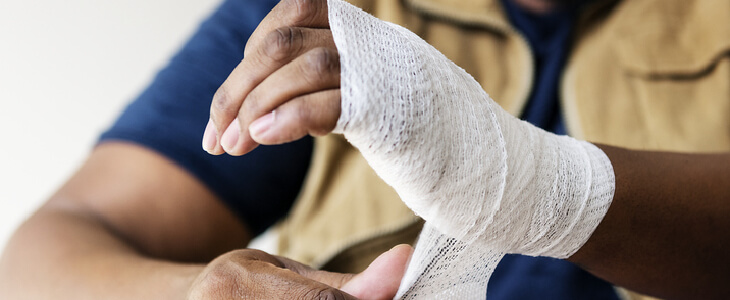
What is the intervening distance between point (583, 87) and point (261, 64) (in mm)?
543

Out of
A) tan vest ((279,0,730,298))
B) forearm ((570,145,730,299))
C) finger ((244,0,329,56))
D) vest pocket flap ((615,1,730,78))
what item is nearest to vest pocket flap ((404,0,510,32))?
tan vest ((279,0,730,298))

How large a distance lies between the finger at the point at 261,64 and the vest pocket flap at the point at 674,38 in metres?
0.57

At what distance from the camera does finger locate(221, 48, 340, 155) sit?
332 mm

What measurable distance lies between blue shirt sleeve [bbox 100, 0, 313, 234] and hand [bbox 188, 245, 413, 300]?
28cm

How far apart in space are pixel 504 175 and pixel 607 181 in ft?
0.39

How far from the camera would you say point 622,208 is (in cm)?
48

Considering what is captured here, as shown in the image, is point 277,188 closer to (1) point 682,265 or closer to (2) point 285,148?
(2) point 285,148

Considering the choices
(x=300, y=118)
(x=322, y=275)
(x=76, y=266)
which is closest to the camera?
(x=300, y=118)

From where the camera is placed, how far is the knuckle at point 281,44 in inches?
13.8

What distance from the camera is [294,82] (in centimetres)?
33

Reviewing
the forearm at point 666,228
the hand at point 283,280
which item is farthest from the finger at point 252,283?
the forearm at point 666,228

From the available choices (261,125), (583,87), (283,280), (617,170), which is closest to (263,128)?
(261,125)

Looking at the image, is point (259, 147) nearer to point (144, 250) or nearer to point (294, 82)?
point (144, 250)

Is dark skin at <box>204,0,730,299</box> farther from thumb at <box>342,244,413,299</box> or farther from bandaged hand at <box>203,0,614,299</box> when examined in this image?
thumb at <box>342,244,413,299</box>
